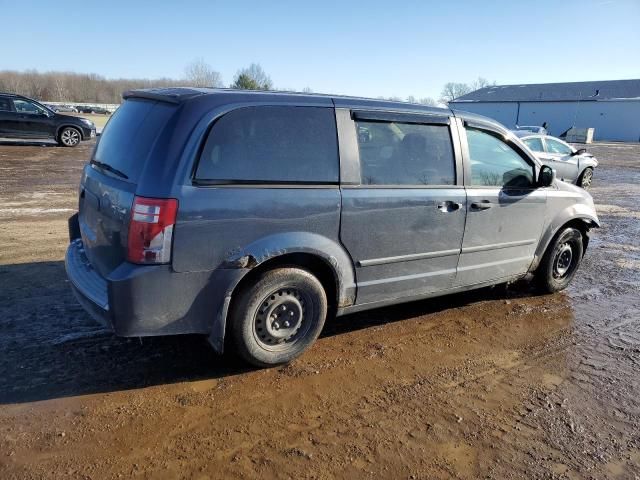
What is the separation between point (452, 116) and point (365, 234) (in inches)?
57.8

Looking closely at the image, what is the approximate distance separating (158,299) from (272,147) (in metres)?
1.25

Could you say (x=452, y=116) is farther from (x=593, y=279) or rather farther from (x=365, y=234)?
(x=593, y=279)

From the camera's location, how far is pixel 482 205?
435 centimetres

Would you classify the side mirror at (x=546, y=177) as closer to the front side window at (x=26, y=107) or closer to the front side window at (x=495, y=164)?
the front side window at (x=495, y=164)

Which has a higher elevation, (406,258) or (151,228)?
(151,228)

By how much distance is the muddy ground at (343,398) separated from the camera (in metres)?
2.66

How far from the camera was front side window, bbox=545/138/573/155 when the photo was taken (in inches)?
556

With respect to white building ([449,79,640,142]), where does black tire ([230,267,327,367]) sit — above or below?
below

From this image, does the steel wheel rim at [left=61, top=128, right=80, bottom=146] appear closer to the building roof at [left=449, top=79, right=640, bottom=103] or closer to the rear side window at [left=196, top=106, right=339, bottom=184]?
the rear side window at [left=196, top=106, right=339, bottom=184]

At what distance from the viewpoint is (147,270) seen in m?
2.96

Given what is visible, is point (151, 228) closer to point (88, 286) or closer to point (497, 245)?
point (88, 286)

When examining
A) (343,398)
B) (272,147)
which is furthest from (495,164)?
(343,398)

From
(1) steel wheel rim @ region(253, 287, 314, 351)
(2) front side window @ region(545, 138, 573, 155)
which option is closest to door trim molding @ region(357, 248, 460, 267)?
(1) steel wheel rim @ region(253, 287, 314, 351)

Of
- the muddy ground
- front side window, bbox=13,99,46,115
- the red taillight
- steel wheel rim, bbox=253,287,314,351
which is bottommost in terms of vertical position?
the muddy ground
